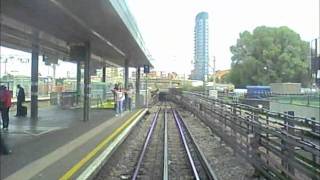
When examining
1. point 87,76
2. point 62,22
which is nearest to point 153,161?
point 62,22

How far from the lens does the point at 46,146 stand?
1567 cm

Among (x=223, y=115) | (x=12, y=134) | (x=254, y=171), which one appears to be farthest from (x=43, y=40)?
(x=254, y=171)

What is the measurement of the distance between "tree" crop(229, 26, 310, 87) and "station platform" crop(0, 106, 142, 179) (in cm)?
6800

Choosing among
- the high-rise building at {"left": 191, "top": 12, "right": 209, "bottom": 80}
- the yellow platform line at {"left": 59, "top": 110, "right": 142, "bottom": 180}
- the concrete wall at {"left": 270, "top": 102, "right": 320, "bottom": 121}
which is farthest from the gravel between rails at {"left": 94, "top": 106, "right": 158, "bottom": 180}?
the high-rise building at {"left": 191, "top": 12, "right": 209, "bottom": 80}

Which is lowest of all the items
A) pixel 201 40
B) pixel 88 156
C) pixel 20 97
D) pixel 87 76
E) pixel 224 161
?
pixel 224 161

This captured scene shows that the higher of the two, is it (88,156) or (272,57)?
(272,57)

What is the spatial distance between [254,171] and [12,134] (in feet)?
29.3

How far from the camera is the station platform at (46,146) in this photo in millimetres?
11336

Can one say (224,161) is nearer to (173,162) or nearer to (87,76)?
(173,162)

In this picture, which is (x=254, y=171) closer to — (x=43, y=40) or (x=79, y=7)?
(x=79, y=7)

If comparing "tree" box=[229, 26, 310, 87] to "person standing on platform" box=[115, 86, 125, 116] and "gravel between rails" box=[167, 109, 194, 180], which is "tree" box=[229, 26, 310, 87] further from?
"gravel between rails" box=[167, 109, 194, 180]

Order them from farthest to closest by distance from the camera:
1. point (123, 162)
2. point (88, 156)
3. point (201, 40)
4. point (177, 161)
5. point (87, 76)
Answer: point (201, 40) < point (87, 76) < point (177, 161) < point (123, 162) < point (88, 156)

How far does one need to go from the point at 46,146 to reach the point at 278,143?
7.42 m

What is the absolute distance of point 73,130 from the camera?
69.1 feet
